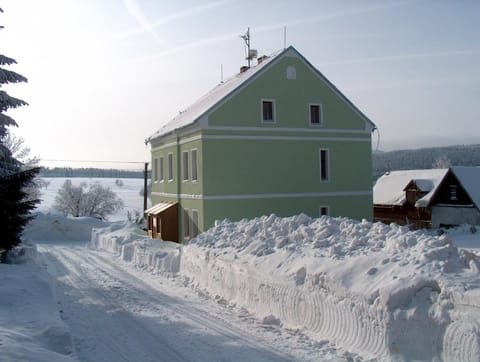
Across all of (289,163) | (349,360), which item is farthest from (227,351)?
(289,163)

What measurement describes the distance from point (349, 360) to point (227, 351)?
6.73 ft

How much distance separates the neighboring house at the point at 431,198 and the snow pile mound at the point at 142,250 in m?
25.5

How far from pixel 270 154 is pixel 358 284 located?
1559 cm

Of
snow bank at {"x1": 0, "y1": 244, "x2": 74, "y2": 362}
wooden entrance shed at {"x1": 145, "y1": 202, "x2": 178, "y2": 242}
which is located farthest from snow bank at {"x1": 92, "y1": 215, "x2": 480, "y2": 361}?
wooden entrance shed at {"x1": 145, "y1": 202, "x2": 178, "y2": 242}

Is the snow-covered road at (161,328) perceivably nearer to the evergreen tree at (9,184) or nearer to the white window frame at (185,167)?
the evergreen tree at (9,184)

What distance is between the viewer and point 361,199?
26266 millimetres

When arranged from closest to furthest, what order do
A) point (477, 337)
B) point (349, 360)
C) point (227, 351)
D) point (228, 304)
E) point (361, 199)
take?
point (477, 337), point (349, 360), point (227, 351), point (228, 304), point (361, 199)

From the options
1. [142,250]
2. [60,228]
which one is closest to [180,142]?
[142,250]

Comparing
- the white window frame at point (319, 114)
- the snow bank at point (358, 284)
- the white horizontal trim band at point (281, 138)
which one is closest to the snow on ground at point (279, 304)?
the snow bank at point (358, 284)

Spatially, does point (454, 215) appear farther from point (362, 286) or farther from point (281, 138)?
point (362, 286)

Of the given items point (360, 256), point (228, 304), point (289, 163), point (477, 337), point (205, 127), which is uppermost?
point (205, 127)

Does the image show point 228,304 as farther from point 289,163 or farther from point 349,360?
point 289,163

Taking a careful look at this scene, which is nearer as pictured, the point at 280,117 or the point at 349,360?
the point at 349,360

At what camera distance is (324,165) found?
25.5 metres
